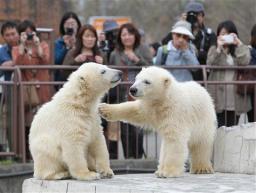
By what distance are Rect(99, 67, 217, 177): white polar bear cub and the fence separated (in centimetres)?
307

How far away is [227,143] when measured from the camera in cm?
850

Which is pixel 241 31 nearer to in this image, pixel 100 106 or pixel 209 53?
pixel 209 53

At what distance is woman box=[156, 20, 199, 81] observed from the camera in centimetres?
1117

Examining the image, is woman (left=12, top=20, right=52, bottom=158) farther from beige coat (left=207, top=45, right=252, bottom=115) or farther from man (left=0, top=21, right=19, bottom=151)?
beige coat (left=207, top=45, right=252, bottom=115)

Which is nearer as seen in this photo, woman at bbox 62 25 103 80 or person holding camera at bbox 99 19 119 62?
woman at bbox 62 25 103 80

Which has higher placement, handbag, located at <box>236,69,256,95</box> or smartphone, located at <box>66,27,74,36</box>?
smartphone, located at <box>66,27,74,36</box>

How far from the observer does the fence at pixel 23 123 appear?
10.8m

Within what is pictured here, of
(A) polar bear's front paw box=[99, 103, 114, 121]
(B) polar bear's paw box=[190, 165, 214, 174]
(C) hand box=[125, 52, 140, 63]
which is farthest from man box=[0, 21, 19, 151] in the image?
(B) polar bear's paw box=[190, 165, 214, 174]

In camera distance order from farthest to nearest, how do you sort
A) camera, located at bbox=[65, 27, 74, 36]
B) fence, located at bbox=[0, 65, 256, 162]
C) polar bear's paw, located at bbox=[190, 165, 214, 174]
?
camera, located at bbox=[65, 27, 74, 36] < fence, located at bbox=[0, 65, 256, 162] < polar bear's paw, located at bbox=[190, 165, 214, 174]

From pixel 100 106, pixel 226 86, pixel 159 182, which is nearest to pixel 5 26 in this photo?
pixel 226 86

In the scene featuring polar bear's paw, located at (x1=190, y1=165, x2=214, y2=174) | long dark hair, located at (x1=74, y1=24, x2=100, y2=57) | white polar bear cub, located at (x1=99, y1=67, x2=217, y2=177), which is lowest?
polar bear's paw, located at (x1=190, y1=165, x2=214, y2=174)

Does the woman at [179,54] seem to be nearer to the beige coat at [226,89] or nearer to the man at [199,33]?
the beige coat at [226,89]

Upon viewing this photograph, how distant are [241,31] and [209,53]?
22.0m

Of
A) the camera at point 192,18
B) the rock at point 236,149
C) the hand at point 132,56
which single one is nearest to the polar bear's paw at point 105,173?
the rock at point 236,149
